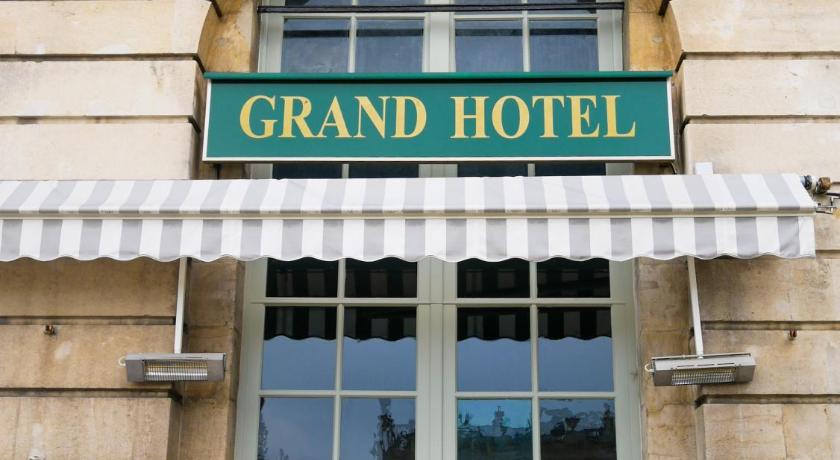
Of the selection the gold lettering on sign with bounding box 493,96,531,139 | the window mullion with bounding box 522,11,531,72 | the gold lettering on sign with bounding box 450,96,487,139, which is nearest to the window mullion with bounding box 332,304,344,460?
the gold lettering on sign with bounding box 450,96,487,139

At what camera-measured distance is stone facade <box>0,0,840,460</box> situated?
693 centimetres

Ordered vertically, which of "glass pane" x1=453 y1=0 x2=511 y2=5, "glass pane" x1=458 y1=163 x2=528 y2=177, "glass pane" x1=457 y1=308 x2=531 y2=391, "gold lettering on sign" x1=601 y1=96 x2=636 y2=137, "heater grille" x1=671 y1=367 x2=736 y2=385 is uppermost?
"glass pane" x1=453 y1=0 x2=511 y2=5

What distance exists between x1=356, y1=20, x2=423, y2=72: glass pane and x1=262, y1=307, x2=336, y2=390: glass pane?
201 centimetres

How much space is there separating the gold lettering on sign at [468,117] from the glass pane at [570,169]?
2.09ft

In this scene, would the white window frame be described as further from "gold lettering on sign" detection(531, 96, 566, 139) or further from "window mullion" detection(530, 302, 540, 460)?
"gold lettering on sign" detection(531, 96, 566, 139)

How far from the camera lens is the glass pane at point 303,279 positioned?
306 inches

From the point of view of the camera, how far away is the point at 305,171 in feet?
26.5

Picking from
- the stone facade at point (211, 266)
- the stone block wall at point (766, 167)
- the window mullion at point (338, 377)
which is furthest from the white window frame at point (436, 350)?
the stone block wall at point (766, 167)

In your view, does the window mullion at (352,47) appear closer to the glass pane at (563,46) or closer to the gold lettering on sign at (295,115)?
the gold lettering on sign at (295,115)

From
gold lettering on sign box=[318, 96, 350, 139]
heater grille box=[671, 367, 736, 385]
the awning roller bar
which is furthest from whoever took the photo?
the awning roller bar

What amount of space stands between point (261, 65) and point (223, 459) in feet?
10.2

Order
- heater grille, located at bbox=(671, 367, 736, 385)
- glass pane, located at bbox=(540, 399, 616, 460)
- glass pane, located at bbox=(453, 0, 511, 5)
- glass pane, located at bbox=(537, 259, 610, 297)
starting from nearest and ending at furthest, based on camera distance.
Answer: heater grille, located at bbox=(671, 367, 736, 385) < glass pane, located at bbox=(540, 399, 616, 460) < glass pane, located at bbox=(537, 259, 610, 297) < glass pane, located at bbox=(453, 0, 511, 5)

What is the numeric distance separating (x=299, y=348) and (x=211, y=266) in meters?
0.85

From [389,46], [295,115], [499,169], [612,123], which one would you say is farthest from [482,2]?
[295,115]
